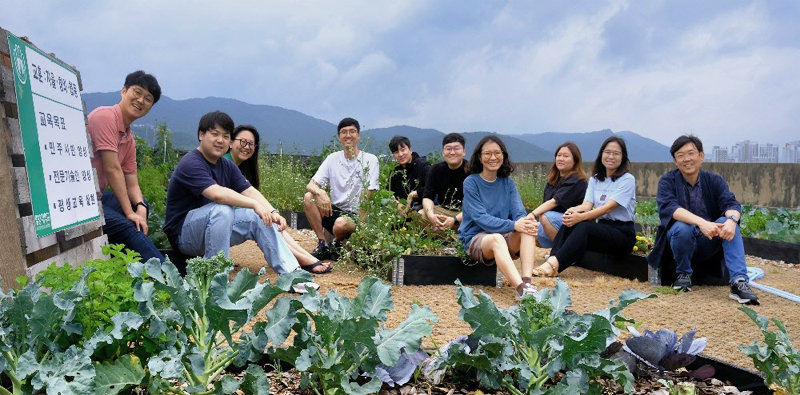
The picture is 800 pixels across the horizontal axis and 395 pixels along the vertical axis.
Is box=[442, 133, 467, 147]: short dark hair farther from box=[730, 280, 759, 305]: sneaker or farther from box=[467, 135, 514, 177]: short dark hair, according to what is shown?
box=[730, 280, 759, 305]: sneaker

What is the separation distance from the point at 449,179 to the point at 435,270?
3.46ft

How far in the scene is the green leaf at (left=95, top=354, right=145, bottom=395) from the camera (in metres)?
1.68

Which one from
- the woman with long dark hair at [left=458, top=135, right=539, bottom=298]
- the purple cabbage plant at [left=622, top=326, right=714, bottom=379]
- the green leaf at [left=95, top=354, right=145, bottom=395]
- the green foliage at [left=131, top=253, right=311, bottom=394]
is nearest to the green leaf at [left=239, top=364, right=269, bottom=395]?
the green foliage at [left=131, top=253, right=311, bottom=394]

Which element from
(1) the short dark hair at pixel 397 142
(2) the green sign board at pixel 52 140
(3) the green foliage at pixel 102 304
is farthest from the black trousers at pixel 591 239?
(3) the green foliage at pixel 102 304

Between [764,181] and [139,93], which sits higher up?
[139,93]

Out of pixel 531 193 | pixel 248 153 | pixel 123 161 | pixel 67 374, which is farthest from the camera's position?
pixel 531 193

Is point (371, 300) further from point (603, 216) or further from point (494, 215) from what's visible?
point (603, 216)

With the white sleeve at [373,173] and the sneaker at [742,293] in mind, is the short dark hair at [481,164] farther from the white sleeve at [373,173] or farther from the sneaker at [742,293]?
the sneaker at [742,293]

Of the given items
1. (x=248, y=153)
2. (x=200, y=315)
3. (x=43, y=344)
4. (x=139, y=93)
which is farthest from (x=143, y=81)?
(x=200, y=315)

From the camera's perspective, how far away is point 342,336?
172 cm

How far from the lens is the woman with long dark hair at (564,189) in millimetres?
5602

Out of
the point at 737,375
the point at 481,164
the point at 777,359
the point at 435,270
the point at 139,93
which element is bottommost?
the point at 435,270

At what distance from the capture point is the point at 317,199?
5.39m

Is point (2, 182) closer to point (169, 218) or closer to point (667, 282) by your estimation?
point (169, 218)
